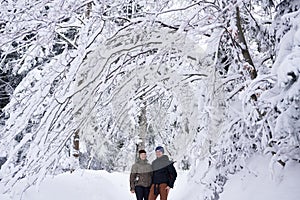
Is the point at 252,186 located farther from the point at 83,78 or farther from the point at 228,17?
the point at 83,78

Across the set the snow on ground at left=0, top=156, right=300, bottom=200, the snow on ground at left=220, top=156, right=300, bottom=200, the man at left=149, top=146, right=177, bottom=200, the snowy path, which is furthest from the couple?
the snow on ground at left=220, top=156, right=300, bottom=200

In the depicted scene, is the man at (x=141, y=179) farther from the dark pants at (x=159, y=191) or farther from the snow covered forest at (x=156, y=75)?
the snow covered forest at (x=156, y=75)

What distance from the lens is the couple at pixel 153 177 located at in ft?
26.1

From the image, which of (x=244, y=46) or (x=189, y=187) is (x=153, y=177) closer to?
(x=189, y=187)

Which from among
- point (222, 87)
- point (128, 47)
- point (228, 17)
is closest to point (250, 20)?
point (228, 17)

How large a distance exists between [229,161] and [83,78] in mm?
2439

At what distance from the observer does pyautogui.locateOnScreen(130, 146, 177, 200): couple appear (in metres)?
7.95

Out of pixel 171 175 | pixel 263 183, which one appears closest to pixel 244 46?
pixel 263 183

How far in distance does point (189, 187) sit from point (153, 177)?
32.9 inches

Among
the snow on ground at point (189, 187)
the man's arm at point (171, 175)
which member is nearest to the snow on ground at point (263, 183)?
the snow on ground at point (189, 187)

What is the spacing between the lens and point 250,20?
632cm

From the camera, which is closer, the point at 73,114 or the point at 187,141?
the point at 73,114

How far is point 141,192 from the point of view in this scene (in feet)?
26.7

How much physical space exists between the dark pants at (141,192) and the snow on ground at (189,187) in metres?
0.69
